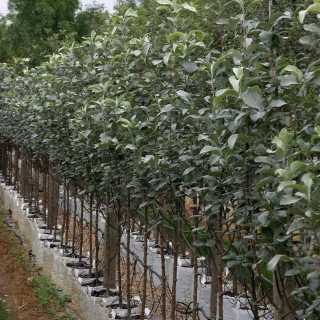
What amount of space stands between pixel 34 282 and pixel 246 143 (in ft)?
19.7

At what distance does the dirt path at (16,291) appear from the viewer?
721 centimetres

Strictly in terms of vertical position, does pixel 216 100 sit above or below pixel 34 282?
above

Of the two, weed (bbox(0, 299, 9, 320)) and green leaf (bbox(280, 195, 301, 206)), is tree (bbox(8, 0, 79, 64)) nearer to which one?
weed (bbox(0, 299, 9, 320))

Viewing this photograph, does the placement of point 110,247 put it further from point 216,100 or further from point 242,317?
point 216,100

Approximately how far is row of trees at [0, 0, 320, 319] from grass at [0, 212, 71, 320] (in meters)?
1.50

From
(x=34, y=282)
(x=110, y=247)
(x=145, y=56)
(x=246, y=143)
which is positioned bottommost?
(x=34, y=282)

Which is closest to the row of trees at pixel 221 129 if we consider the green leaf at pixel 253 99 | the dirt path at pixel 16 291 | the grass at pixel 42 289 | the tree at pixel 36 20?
the green leaf at pixel 253 99

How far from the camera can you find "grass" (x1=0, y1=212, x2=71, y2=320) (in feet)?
23.7

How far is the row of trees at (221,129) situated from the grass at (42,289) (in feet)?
4.91

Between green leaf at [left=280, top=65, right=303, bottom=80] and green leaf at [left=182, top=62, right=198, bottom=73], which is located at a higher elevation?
green leaf at [left=182, top=62, right=198, bottom=73]

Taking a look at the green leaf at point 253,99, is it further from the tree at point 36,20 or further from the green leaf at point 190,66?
the tree at point 36,20

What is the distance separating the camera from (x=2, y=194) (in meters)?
15.1

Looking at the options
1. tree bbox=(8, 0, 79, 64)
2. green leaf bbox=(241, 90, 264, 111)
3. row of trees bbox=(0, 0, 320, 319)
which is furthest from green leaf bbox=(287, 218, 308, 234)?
tree bbox=(8, 0, 79, 64)

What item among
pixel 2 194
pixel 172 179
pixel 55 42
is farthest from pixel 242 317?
pixel 2 194
